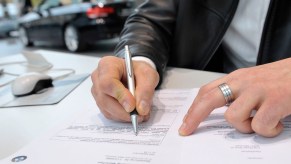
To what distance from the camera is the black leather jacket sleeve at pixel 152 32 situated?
2.70 ft

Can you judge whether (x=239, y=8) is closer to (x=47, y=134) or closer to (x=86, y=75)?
(x=86, y=75)

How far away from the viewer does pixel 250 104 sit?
469 mm

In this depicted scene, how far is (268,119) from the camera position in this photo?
45 centimetres

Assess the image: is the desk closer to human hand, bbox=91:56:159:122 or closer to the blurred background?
human hand, bbox=91:56:159:122

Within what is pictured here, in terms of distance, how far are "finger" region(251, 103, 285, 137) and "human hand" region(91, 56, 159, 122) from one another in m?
0.18

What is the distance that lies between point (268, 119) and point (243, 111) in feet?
0.12

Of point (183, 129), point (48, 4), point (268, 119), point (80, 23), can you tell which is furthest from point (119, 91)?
point (48, 4)

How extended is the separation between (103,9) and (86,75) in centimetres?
337

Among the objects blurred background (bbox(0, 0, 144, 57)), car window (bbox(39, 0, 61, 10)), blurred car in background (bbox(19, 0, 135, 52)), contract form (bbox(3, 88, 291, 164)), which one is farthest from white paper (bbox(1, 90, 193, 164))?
car window (bbox(39, 0, 61, 10))

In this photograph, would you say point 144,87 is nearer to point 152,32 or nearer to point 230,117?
point 230,117

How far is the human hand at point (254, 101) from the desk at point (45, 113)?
236 millimetres

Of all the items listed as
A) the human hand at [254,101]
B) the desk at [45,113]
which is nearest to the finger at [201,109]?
the human hand at [254,101]

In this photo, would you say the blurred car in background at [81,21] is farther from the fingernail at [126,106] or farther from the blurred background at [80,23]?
the fingernail at [126,106]

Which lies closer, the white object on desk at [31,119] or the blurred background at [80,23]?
the white object on desk at [31,119]
